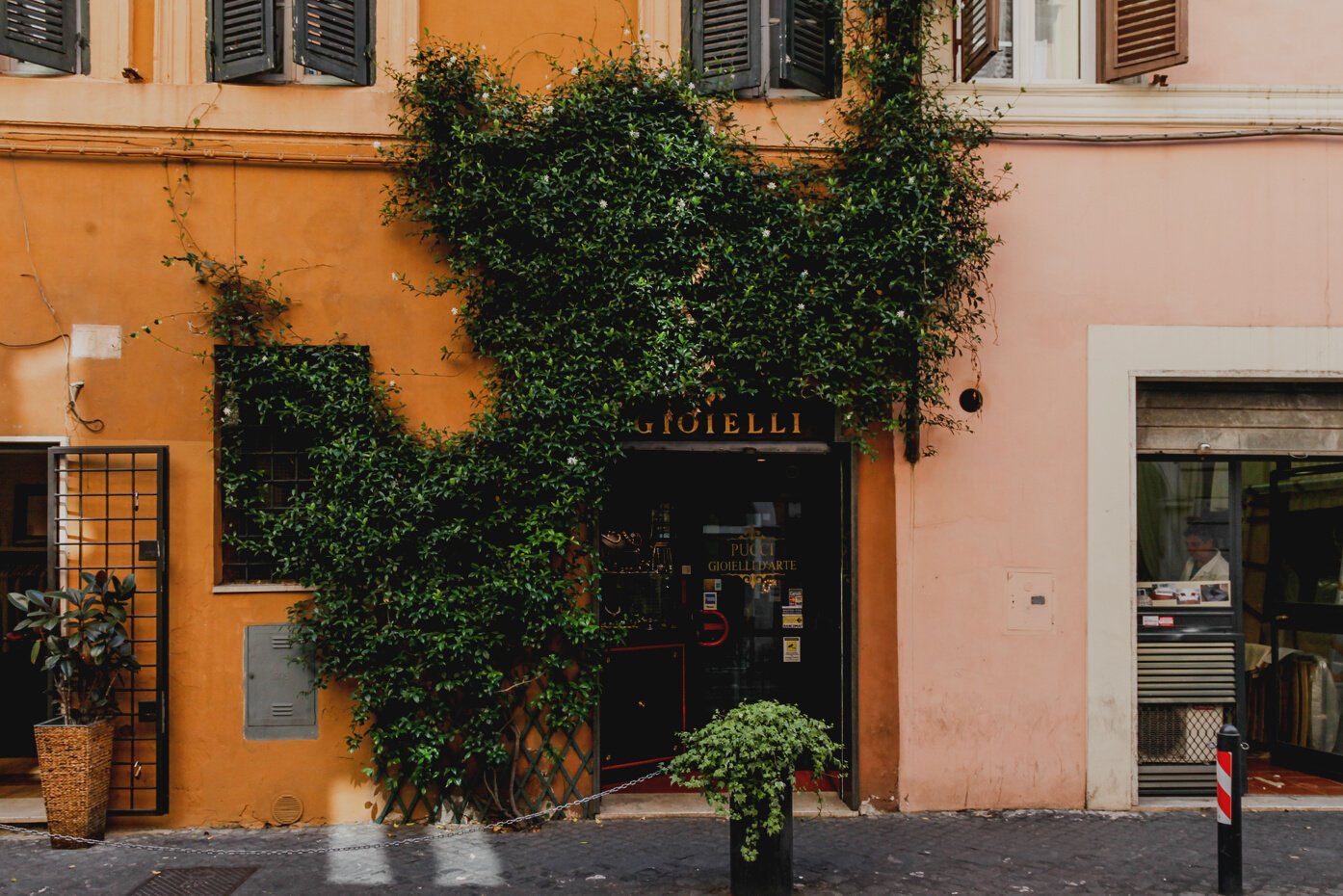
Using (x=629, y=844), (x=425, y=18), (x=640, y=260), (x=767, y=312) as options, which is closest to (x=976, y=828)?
(x=629, y=844)

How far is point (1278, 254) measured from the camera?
849 cm

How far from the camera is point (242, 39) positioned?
818cm

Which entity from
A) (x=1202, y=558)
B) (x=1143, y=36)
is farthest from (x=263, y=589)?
(x=1143, y=36)

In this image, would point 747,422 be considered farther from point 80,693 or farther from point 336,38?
point 80,693

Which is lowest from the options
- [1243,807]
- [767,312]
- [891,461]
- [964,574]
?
[1243,807]

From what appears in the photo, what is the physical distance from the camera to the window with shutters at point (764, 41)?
841cm

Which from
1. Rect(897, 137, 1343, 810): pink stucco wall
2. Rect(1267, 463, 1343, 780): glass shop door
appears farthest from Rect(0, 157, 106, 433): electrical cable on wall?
Rect(1267, 463, 1343, 780): glass shop door

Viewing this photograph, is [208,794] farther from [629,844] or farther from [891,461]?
[891,461]

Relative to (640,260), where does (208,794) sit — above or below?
below

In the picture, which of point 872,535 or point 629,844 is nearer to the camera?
point 629,844

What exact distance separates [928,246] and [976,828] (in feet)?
13.6

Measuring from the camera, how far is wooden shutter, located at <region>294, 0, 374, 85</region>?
26.5 feet

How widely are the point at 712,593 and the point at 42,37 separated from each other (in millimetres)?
6553

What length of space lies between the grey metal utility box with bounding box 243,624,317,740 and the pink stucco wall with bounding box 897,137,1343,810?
4403mm
